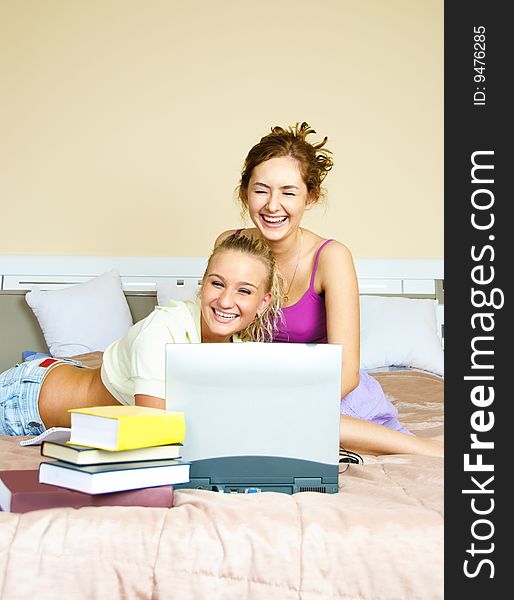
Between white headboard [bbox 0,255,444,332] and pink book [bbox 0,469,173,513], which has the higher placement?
white headboard [bbox 0,255,444,332]

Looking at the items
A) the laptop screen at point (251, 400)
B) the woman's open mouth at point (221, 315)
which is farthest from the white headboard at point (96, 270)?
the laptop screen at point (251, 400)

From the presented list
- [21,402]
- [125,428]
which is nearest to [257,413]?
[125,428]

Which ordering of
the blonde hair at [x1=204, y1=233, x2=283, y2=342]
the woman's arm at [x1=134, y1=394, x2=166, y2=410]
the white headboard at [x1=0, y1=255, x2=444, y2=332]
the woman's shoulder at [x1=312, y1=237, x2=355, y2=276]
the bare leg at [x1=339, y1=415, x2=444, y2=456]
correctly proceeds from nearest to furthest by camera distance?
the woman's arm at [x1=134, y1=394, x2=166, y2=410], the bare leg at [x1=339, y1=415, x2=444, y2=456], the blonde hair at [x1=204, y1=233, x2=283, y2=342], the woman's shoulder at [x1=312, y1=237, x2=355, y2=276], the white headboard at [x1=0, y1=255, x2=444, y2=332]

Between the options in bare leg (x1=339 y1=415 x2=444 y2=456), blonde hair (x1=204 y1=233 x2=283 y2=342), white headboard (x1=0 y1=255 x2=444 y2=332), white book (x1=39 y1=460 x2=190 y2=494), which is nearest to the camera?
white book (x1=39 y1=460 x2=190 y2=494)

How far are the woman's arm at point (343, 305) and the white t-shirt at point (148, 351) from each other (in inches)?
17.6

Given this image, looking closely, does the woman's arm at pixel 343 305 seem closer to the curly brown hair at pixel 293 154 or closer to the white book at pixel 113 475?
the curly brown hair at pixel 293 154

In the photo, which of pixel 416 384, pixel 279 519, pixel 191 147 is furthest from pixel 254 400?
pixel 191 147

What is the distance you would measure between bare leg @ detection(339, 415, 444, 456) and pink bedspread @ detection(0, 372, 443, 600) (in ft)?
2.10

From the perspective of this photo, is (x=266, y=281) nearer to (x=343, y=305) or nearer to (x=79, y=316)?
(x=343, y=305)


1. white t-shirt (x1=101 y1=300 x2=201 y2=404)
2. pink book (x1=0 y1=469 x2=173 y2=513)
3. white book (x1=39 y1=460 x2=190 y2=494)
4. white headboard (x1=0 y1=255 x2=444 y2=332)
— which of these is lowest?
pink book (x1=0 y1=469 x2=173 y2=513)

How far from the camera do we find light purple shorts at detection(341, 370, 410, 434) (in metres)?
2.16

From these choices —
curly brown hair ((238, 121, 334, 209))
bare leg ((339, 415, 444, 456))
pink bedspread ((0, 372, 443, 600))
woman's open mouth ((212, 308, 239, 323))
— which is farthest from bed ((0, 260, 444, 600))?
curly brown hair ((238, 121, 334, 209))

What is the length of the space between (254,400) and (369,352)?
6.32 ft

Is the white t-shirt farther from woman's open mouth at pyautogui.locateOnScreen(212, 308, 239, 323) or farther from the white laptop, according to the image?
the white laptop
